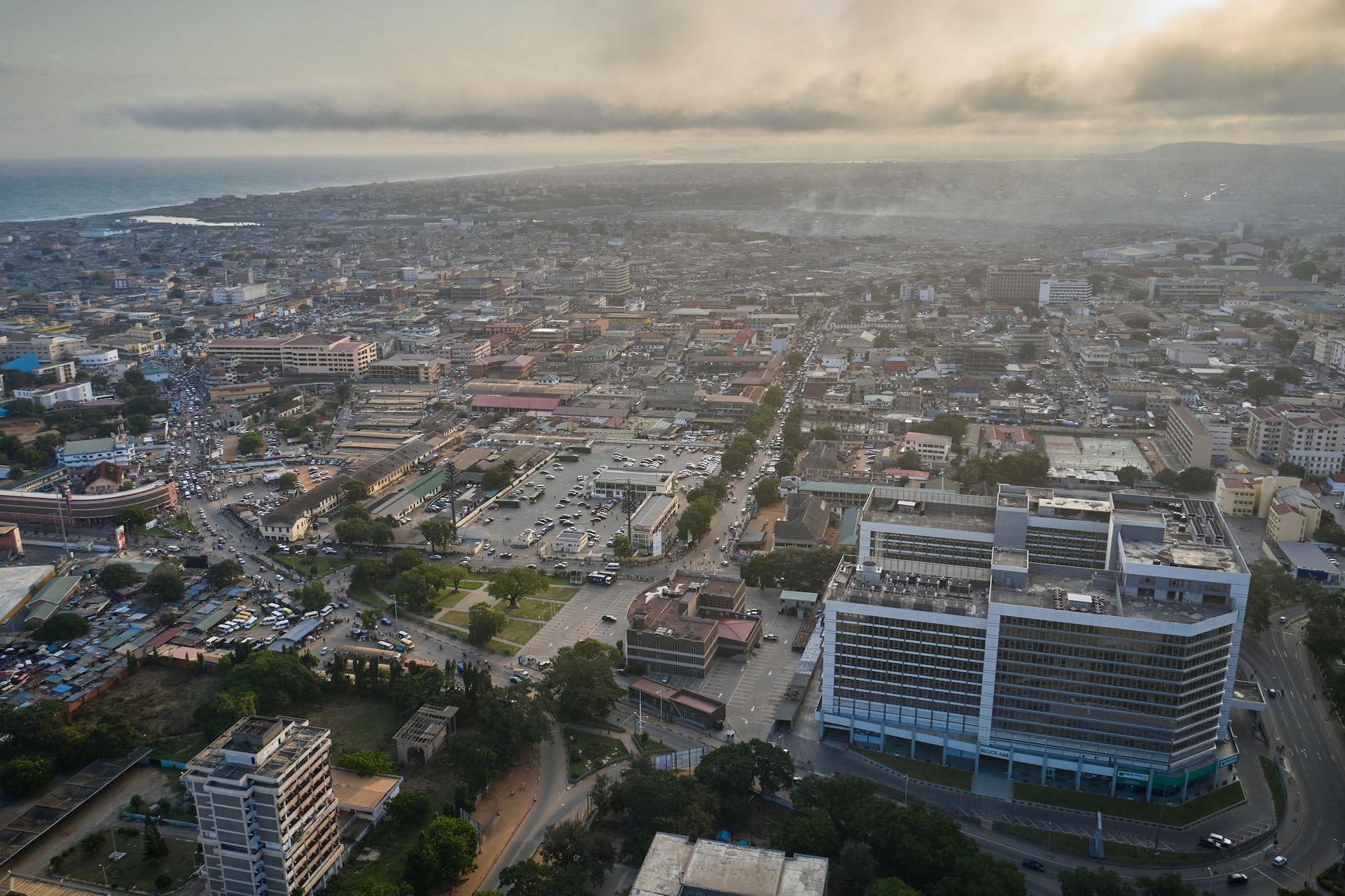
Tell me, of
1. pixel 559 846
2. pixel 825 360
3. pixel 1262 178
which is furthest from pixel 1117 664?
pixel 1262 178

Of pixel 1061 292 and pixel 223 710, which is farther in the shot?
pixel 1061 292

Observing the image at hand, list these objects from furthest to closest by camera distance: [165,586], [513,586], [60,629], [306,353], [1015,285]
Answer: [1015,285]
[306,353]
[165,586]
[513,586]
[60,629]

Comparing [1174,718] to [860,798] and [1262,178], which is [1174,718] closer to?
[860,798]

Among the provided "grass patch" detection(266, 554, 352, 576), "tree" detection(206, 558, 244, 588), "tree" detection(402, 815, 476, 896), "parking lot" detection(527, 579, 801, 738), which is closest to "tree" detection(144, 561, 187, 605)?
"tree" detection(206, 558, 244, 588)

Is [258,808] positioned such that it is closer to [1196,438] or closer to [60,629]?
[60,629]

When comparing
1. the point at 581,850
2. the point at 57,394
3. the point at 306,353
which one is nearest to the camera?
the point at 581,850

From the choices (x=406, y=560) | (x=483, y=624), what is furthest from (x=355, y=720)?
(x=406, y=560)

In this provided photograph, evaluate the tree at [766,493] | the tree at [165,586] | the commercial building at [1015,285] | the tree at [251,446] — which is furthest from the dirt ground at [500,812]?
the commercial building at [1015,285]
